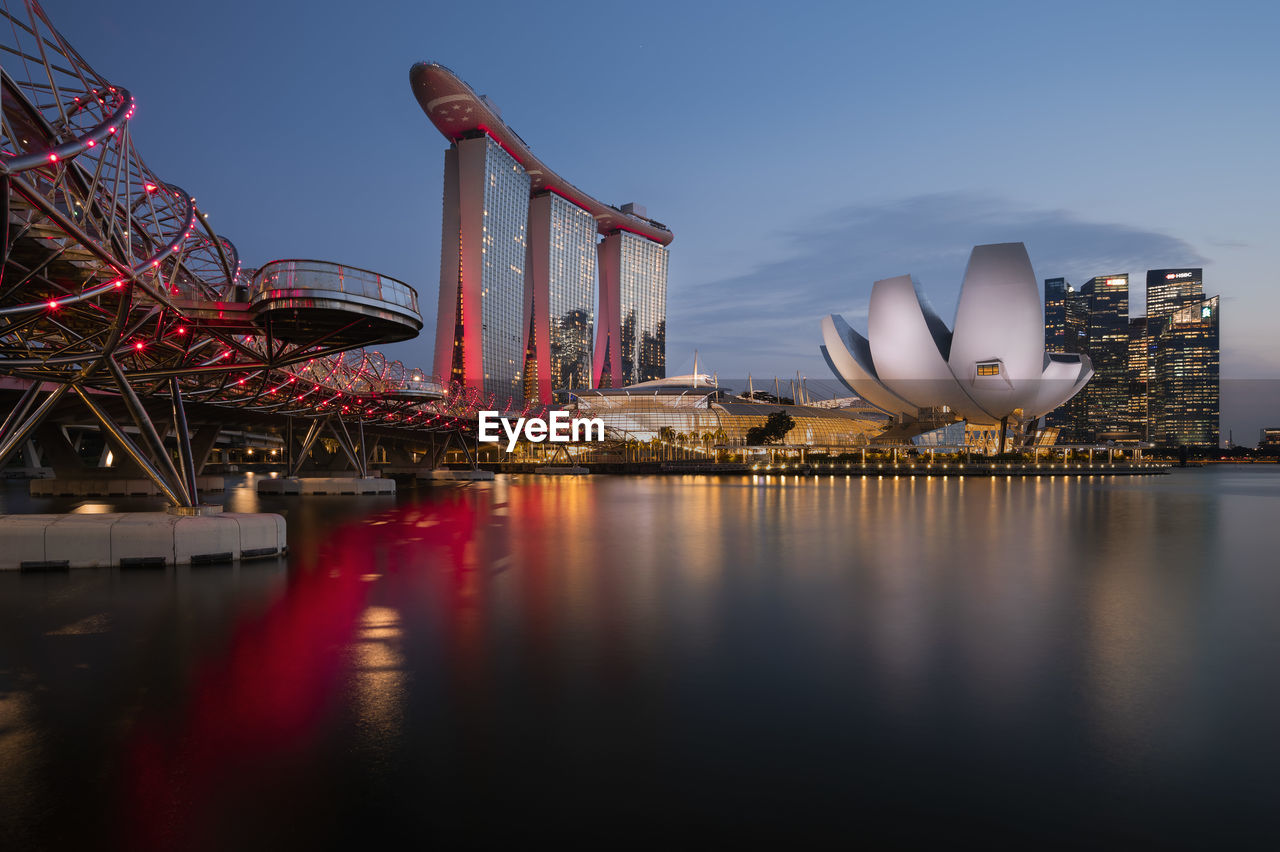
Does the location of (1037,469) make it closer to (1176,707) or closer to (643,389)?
(643,389)

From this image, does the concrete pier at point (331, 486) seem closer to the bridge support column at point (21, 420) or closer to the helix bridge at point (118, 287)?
the helix bridge at point (118, 287)

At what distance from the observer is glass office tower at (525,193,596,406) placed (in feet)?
447

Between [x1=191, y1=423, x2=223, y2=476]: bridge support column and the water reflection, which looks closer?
the water reflection

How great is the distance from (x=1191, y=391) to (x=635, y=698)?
777 ft

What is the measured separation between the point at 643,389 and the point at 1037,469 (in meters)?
48.4

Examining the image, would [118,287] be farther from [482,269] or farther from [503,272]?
[503,272]

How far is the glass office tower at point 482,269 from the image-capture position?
367 ft

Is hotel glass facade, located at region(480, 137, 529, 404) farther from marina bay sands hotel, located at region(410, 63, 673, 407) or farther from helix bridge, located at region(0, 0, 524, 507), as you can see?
helix bridge, located at region(0, 0, 524, 507)

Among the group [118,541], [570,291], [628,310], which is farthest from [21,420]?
[628,310]

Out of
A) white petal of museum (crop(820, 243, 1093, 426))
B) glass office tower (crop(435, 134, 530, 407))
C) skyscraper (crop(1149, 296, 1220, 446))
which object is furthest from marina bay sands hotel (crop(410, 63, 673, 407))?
skyscraper (crop(1149, 296, 1220, 446))

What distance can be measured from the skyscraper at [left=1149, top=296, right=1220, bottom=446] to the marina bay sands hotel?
430 ft

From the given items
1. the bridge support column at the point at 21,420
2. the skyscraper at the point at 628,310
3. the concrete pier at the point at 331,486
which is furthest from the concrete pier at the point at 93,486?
the skyscraper at the point at 628,310

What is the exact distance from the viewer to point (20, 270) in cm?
1041

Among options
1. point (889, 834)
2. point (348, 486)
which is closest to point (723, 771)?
point (889, 834)
